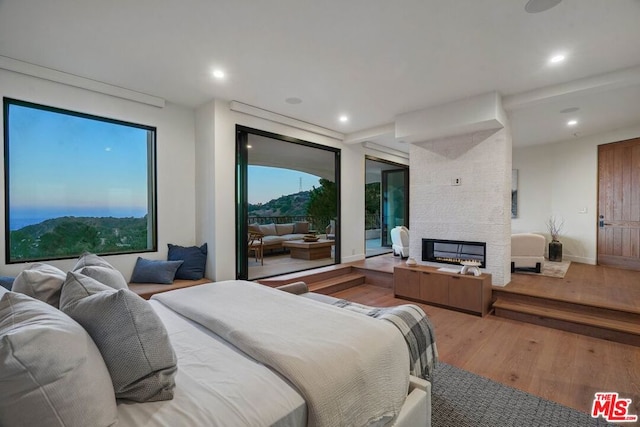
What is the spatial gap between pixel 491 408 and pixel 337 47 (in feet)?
10.0

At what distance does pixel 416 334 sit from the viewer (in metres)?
1.77

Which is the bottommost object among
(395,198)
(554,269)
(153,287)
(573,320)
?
(573,320)

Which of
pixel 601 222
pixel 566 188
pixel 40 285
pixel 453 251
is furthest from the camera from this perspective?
pixel 566 188

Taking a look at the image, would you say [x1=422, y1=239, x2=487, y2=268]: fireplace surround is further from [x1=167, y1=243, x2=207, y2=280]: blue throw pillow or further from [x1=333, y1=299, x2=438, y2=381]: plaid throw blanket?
[x1=167, y1=243, x2=207, y2=280]: blue throw pillow

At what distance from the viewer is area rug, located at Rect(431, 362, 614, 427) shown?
1825 millimetres

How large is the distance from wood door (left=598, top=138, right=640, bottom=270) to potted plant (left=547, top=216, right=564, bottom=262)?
2.02 ft

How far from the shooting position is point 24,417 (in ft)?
2.39

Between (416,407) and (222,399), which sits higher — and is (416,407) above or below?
below

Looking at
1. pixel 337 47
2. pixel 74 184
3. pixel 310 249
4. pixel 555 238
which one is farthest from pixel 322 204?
pixel 555 238

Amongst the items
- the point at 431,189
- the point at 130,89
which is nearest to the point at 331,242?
the point at 431,189

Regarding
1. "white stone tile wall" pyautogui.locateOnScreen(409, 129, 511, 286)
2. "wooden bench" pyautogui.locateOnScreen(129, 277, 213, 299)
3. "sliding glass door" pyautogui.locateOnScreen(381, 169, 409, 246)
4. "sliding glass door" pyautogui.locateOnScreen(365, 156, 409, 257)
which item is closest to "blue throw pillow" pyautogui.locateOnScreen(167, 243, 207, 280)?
"wooden bench" pyautogui.locateOnScreen(129, 277, 213, 299)

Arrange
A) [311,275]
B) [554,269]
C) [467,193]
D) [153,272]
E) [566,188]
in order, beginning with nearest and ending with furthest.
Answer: [153,272] → [467,193] → [311,275] → [554,269] → [566,188]

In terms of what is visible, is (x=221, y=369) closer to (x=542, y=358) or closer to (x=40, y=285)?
(x=40, y=285)

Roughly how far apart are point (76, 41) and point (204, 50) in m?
1.06
